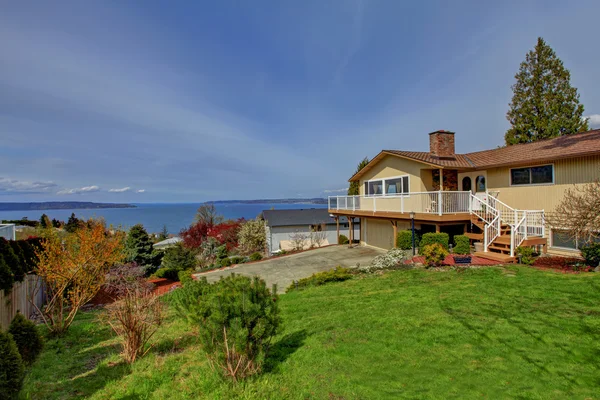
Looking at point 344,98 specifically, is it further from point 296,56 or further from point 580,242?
point 580,242

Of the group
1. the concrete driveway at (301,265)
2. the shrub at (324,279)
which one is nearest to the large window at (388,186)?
the concrete driveway at (301,265)

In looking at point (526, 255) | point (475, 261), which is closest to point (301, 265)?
point (475, 261)

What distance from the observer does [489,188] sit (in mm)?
14797

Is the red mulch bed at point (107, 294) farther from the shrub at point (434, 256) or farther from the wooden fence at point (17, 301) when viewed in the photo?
the shrub at point (434, 256)

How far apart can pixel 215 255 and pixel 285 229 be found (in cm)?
662

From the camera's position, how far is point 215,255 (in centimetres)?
2370

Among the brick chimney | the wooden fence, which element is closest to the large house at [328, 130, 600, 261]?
the brick chimney

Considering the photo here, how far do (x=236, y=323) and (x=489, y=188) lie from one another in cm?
1530

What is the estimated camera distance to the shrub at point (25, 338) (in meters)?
4.84

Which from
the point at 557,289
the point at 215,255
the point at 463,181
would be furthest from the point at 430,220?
the point at 215,255

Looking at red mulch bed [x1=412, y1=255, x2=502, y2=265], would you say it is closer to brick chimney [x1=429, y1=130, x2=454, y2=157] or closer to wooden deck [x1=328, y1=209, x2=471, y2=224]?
wooden deck [x1=328, y1=209, x2=471, y2=224]

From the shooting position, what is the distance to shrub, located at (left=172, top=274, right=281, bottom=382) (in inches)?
144

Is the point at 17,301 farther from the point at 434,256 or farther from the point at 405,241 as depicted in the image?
the point at 405,241

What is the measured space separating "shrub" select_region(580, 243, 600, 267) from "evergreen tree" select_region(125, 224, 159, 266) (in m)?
20.6
